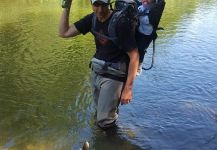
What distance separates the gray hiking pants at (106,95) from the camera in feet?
21.6

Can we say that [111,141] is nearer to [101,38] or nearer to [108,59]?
[108,59]

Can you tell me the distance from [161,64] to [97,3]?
6.84m

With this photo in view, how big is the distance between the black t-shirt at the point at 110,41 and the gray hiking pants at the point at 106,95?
387 mm

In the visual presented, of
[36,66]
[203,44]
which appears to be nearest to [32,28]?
[36,66]

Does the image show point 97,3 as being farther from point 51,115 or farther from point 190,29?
point 190,29

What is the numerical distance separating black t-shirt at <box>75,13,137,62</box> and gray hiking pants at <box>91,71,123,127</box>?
1.27 ft

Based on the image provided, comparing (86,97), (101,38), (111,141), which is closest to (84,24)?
(101,38)

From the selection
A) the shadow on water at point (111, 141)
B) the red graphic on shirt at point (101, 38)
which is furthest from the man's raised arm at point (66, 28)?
the shadow on water at point (111, 141)

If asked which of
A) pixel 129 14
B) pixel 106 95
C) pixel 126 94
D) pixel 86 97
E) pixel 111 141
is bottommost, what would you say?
pixel 86 97

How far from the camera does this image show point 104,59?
652cm

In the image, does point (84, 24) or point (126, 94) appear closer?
point (126, 94)

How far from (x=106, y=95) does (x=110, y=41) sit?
3.00 feet

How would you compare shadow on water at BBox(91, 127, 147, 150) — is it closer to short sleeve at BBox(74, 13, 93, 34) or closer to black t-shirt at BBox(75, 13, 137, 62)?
black t-shirt at BBox(75, 13, 137, 62)

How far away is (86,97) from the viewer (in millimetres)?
9406
